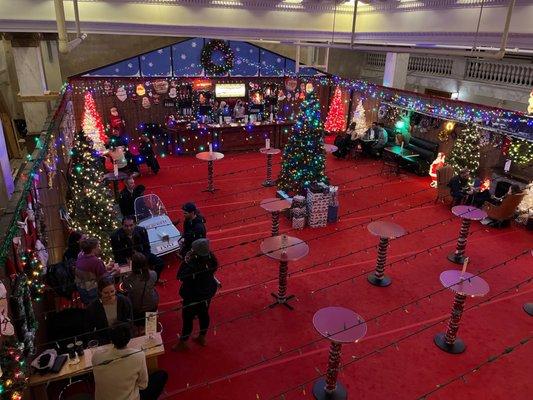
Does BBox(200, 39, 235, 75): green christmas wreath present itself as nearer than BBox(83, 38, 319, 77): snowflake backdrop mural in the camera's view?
No

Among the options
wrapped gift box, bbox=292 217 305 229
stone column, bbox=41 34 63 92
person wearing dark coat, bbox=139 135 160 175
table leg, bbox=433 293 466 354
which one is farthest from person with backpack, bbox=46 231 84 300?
stone column, bbox=41 34 63 92

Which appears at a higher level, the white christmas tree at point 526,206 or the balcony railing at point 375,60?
the balcony railing at point 375,60

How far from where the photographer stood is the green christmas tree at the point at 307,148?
Result: 9906mm

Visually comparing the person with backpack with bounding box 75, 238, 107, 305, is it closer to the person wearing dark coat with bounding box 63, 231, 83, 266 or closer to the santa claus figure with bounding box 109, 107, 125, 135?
the person wearing dark coat with bounding box 63, 231, 83, 266

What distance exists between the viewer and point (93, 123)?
41.8ft

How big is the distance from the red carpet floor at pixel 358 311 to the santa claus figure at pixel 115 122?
153 inches

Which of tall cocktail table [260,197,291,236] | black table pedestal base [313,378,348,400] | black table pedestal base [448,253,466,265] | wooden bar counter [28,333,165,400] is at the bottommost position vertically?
black table pedestal base [313,378,348,400]

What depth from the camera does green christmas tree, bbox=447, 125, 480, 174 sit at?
10.8 m

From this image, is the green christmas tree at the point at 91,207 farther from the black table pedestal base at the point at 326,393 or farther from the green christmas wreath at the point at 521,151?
the green christmas wreath at the point at 521,151

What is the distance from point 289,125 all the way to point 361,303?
960 centimetres

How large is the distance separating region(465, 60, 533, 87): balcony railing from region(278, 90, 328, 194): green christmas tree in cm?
623

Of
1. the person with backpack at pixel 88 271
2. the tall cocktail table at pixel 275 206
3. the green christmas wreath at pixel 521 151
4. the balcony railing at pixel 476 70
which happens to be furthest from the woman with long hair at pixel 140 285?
the balcony railing at pixel 476 70

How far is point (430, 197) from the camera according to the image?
1127 centimetres

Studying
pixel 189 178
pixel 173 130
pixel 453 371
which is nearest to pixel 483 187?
pixel 453 371
